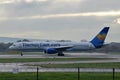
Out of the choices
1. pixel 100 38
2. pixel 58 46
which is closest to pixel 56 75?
pixel 58 46

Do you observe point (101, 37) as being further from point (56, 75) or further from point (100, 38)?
point (56, 75)

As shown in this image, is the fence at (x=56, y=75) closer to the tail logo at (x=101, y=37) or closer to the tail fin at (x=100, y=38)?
the tail fin at (x=100, y=38)

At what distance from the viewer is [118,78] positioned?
34.9 m

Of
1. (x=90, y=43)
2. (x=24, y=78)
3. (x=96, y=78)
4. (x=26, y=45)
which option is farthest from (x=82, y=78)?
(x=90, y=43)

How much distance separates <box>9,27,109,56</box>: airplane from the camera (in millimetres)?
91188

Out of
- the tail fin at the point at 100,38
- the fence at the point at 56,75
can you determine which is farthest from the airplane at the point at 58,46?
the fence at the point at 56,75

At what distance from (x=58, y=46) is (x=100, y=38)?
1222 cm

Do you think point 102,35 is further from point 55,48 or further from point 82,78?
point 82,78

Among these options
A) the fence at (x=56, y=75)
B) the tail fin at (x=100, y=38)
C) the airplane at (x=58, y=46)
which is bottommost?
the fence at (x=56, y=75)

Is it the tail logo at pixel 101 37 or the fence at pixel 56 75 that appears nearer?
the fence at pixel 56 75

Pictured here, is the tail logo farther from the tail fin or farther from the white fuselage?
the white fuselage

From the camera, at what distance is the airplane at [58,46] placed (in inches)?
3590

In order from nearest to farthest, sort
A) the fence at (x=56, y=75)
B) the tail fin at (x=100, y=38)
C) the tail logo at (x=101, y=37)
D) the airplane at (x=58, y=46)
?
the fence at (x=56, y=75) < the airplane at (x=58, y=46) < the tail fin at (x=100, y=38) < the tail logo at (x=101, y=37)

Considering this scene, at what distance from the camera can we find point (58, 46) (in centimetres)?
9481
